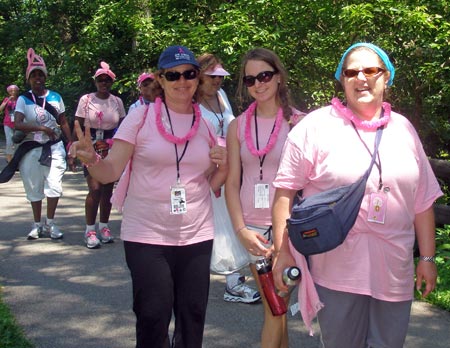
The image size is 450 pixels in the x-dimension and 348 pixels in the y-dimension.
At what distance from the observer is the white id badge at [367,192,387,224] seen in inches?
112

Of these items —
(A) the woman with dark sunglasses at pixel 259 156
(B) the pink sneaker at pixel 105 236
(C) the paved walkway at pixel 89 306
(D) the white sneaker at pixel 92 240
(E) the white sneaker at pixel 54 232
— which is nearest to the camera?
(A) the woman with dark sunglasses at pixel 259 156

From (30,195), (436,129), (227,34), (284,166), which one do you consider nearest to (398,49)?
(436,129)

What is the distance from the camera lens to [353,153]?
2.88 metres

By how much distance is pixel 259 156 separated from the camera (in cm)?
383

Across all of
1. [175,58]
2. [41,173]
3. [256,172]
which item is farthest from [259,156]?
[41,173]

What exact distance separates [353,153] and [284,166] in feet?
1.09

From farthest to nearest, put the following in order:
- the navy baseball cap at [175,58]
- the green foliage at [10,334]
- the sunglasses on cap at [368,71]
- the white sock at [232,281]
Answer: the white sock at [232,281], the green foliage at [10,334], the navy baseball cap at [175,58], the sunglasses on cap at [368,71]

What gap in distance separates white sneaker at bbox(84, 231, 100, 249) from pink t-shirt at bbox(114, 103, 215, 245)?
401cm

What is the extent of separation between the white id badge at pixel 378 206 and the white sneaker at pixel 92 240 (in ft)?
16.9

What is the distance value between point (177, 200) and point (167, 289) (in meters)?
0.48

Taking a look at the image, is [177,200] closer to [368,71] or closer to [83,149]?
[83,149]

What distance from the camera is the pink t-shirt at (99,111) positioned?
24.7 feet

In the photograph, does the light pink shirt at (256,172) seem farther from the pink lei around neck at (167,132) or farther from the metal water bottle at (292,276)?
the metal water bottle at (292,276)

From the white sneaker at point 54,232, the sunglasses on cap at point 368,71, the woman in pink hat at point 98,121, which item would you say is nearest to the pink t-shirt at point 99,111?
the woman in pink hat at point 98,121
